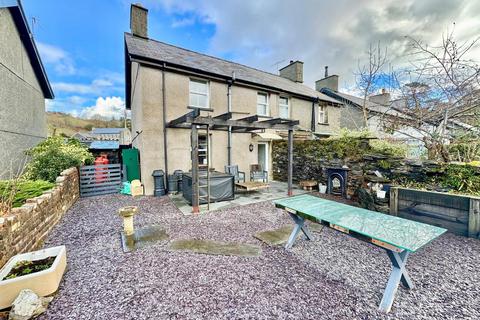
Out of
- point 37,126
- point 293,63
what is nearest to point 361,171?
point 293,63

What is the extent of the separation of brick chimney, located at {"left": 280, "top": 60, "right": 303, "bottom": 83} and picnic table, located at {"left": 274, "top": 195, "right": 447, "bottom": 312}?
14.7 metres

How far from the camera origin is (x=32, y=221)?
3625 millimetres

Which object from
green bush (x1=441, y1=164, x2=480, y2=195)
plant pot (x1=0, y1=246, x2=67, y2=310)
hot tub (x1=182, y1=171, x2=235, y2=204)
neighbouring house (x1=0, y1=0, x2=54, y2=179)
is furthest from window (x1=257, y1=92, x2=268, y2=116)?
plant pot (x1=0, y1=246, x2=67, y2=310)

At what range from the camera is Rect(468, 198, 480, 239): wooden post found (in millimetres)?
4064

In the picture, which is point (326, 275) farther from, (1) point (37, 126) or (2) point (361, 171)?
(1) point (37, 126)

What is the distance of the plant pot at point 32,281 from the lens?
2240mm

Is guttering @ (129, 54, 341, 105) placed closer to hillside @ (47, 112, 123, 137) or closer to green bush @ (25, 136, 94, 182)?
green bush @ (25, 136, 94, 182)

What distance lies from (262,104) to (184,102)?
4616 millimetres

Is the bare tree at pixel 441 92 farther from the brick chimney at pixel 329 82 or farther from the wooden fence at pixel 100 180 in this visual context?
the brick chimney at pixel 329 82

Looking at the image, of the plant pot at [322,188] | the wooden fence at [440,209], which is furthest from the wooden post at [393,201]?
the plant pot at [322,188]

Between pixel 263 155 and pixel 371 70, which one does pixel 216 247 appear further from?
pixel 371 70

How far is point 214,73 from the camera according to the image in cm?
900

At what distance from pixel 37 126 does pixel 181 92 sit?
25.8ft

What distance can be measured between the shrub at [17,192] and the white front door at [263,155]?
365 inches
